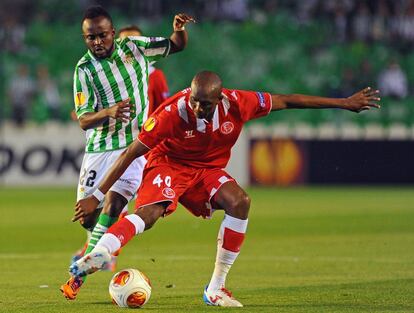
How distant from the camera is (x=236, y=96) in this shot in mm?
7848

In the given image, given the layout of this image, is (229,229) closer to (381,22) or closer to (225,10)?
(225,10)

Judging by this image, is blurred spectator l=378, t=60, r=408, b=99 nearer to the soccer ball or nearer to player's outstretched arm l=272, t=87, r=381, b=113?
player's outstretched arm l=272, t=87, r=381, b=113

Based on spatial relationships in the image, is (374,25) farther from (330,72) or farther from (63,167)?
(63,167)

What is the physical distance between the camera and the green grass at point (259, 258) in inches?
305

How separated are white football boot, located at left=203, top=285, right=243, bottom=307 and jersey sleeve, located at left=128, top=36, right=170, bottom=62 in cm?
239

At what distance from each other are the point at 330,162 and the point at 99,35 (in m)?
15.1

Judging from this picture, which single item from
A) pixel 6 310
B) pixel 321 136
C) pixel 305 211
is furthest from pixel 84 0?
pixel 6 310

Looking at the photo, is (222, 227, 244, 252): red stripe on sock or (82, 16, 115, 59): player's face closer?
(222, 227, 244, 252): red stripe on sock

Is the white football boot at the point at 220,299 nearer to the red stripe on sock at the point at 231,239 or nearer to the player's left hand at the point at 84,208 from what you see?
the red stripe on sock at the point at 231,239

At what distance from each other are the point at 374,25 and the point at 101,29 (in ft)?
60.3

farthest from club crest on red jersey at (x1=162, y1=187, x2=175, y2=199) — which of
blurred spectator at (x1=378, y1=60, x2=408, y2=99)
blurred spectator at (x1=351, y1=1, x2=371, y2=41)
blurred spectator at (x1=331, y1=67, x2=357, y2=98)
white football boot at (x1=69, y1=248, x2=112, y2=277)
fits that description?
blurred spectator at (x1=351, y1=1, x2=371, y2=41)

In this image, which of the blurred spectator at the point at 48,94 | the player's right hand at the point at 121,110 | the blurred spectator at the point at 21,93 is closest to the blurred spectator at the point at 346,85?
the blurred spectator at the point at 48,94

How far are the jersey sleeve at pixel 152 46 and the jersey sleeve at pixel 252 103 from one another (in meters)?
1.47

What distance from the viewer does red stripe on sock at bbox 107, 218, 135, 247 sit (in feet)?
23.8
